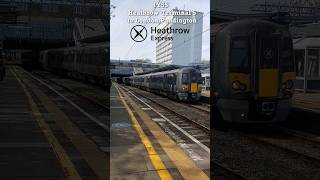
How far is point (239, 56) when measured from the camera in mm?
6910

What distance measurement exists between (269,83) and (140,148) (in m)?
2.55

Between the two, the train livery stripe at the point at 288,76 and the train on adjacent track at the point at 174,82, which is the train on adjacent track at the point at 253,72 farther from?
the train on adjacent track at the point at 174,82

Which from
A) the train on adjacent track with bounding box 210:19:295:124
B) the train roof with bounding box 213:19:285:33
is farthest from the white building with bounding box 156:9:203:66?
the train roof with bounding box 213:19:285:33

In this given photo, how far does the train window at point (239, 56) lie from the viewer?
6629mm

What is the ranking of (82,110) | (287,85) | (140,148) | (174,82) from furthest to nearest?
(82,110)
(287,85)
(174,82)
(140,148)

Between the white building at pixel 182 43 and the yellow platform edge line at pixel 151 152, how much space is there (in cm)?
61

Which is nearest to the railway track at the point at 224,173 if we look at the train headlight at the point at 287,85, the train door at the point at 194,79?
the train headlight at the point at 287,85

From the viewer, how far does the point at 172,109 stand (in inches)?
181

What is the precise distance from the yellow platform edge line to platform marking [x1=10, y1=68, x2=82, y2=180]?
A: 1.34m

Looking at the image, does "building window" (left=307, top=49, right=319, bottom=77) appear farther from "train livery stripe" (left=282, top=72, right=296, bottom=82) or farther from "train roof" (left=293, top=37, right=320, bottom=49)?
"train livery stripe" (left=282, top=72, right=296, bottom=82)

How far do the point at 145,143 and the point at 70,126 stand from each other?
4000 millimetres

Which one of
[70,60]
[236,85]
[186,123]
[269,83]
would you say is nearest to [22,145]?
[70,60]

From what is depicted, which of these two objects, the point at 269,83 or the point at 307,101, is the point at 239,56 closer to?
the point at 269,83

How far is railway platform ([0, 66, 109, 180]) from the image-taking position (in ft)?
19.1
